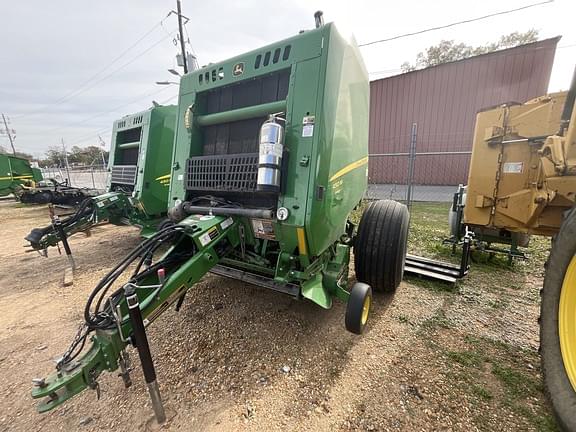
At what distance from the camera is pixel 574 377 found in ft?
4.86

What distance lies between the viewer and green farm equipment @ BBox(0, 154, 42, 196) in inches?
486

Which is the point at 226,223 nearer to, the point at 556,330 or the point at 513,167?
the point at 556,330

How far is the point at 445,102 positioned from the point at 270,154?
12025mm

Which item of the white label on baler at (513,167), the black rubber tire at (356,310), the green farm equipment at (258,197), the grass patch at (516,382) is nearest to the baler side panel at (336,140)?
the green farm equipment at (258,197)

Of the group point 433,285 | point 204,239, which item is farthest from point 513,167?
point 204,239

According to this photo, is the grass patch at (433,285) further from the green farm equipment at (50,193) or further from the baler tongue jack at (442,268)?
the green farm equipment at (50,193)

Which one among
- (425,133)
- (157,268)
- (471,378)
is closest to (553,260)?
(471,378)

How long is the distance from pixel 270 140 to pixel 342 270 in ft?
5.02

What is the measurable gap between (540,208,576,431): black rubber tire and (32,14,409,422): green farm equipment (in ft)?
3.41

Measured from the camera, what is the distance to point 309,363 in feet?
7.23

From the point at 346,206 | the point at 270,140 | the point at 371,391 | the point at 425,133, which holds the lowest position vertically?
the point at 371,391

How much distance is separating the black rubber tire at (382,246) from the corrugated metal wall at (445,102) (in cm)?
852

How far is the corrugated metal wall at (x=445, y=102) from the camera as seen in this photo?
9742 millimetres

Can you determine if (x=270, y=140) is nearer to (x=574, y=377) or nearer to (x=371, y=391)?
(x=371, y=391)
